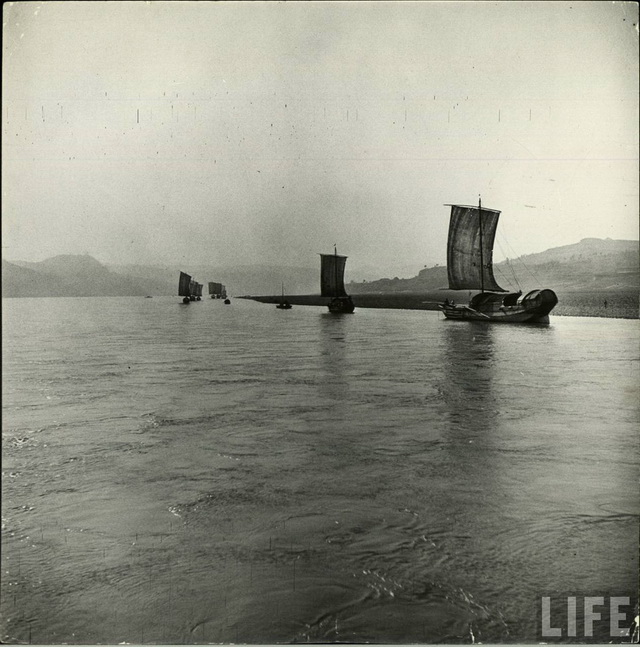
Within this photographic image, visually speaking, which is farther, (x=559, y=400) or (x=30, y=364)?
(x=30, y=364)

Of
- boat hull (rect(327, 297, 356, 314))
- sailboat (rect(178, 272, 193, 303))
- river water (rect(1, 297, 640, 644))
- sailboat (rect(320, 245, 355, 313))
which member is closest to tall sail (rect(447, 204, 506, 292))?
sailboat (rect(320, 245, 355, 313))

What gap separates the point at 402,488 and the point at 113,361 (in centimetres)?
1496

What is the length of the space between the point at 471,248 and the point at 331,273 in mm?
16528

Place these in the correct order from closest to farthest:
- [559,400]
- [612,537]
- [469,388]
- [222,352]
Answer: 1. [612,537]
2. [559,400]
3. [469,388]
4. [222,352]

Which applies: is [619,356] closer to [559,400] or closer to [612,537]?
[559,400]

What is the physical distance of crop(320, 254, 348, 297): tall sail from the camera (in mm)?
57375

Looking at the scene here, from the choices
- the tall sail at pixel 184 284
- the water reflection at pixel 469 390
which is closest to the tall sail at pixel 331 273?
the water reflection at pixel 469 390

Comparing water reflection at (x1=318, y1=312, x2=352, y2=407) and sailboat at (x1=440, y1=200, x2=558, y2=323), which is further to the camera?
sailboat at (x1=440, y1=200, x2=558, y2=323)

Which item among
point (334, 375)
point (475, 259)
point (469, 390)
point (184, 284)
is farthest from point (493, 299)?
point (184, 284)

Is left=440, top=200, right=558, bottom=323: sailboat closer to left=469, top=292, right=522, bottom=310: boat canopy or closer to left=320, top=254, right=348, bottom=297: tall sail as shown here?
left=469, top=292, right=522, bottom=310: boat canopy

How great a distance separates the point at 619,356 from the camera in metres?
20.5

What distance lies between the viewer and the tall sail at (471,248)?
45.2 meters

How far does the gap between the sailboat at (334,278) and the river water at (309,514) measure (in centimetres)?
4607

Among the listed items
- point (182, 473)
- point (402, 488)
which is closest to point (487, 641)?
point (402, 488)
